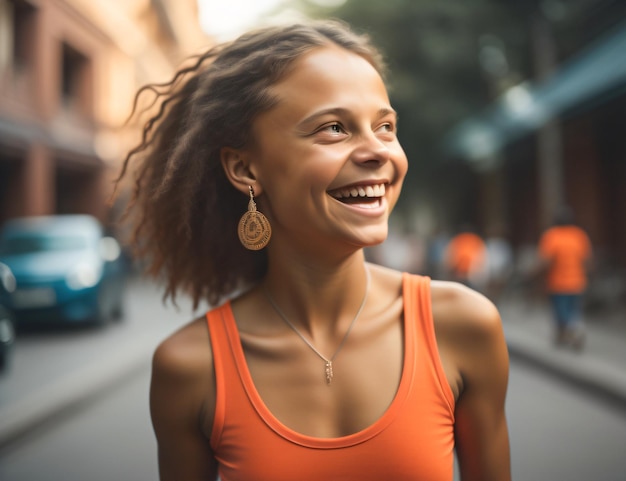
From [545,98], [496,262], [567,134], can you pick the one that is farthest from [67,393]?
[567,134]

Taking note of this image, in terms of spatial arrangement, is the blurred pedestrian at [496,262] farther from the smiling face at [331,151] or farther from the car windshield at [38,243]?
the smiling face at [331,151]

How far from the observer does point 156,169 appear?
1.97 metres

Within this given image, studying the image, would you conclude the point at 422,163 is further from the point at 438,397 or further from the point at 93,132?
the point at 438,397

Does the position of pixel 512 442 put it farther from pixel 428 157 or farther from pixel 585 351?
pixel 428 157

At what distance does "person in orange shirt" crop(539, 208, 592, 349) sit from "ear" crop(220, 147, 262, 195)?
7.63m

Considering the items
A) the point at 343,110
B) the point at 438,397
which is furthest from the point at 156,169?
the point at 438,397

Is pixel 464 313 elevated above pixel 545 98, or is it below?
below

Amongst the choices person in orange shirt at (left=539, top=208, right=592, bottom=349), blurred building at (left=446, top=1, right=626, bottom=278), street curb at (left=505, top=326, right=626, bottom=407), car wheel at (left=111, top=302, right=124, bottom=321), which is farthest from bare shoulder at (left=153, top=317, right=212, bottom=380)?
car wheel at (left=111, top=302, right=124, bottom=321)

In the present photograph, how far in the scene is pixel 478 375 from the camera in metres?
1.59

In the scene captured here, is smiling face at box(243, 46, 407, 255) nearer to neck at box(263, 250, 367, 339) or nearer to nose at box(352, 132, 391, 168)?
nose at box(352, 132, 391, 168)

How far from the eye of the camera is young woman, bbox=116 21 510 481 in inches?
59.2

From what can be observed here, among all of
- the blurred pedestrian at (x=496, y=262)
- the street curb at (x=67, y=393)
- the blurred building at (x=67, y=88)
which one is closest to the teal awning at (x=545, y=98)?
the blurred pedestrian at (x=496, y=262)

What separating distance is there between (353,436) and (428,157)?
17993 mm

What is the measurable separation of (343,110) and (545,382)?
666cm
